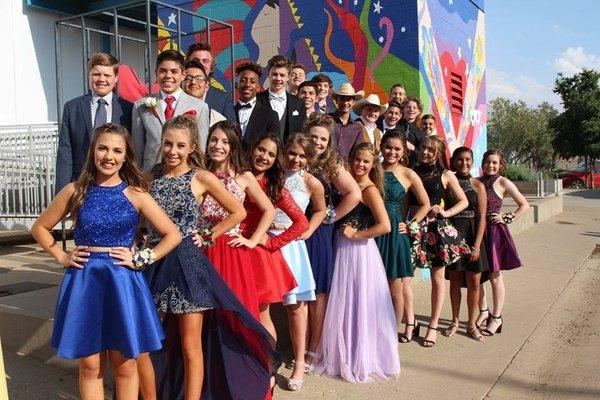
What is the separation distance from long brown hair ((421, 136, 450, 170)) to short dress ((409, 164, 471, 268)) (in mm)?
72

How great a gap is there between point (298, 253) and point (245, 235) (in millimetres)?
466

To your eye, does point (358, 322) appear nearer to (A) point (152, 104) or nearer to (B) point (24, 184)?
(A) point (152, 104)

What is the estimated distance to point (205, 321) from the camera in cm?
357

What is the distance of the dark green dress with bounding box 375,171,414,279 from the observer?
4719mm

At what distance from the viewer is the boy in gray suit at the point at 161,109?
408 cm

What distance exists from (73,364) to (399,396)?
7.56 feet

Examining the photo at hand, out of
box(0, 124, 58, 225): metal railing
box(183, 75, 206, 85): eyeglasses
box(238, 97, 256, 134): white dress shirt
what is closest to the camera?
box(183, 75, 206, 85): eyeglasses

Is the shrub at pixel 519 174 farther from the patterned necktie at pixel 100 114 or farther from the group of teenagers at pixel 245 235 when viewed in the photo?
the patterned necktie at pixel 100 114

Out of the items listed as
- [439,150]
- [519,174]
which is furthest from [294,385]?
[519,174]

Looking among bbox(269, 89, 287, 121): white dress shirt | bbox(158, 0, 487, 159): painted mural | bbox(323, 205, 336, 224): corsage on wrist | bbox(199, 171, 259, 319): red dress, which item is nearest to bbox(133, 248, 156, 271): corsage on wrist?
bbox(199, 171, 259, 319): red dress

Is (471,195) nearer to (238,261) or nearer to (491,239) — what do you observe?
(491,239)

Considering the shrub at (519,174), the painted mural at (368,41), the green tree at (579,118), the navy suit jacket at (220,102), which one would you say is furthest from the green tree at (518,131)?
the navy suit jacket at (220,102)

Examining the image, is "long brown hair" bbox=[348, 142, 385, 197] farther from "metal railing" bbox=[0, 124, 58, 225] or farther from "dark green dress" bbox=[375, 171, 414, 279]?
"metal railing" bbox=[0, 124, 58, 225]

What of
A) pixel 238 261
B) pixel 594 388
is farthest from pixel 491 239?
pixel 238 261
